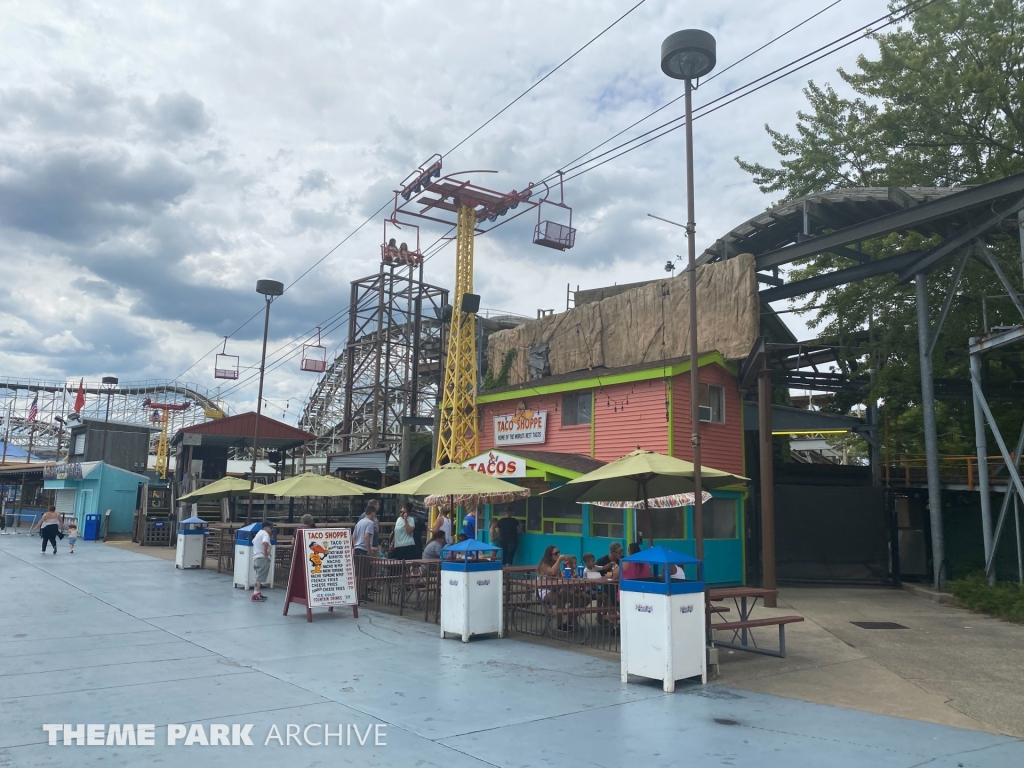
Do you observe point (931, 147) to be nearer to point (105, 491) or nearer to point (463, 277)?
point (463, 277)

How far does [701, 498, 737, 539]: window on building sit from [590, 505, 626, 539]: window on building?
1.92 metres

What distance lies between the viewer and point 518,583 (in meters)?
11.7

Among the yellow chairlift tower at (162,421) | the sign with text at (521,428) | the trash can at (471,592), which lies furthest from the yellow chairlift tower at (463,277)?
the yellow chairlift tower at (162,421)

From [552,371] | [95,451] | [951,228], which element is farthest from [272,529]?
[95,451]

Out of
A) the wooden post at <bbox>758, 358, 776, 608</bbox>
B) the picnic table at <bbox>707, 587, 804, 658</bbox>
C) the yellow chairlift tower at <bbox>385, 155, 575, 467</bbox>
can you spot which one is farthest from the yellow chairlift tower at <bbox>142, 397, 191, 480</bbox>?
the picnic table at <bbox>707, 587, 804, 658</bbox>

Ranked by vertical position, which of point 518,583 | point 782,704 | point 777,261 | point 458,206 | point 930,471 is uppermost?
point 458,206

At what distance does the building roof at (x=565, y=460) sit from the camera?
17594 millimetres

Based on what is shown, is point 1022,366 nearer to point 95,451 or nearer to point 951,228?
point 951,228

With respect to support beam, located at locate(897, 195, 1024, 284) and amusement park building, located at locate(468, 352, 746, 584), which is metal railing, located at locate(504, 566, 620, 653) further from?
support beam, located at locate(897, 195, 1024, 284)

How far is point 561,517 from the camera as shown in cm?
1905

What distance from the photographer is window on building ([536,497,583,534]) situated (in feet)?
61.1

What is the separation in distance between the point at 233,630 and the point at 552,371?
644 inches

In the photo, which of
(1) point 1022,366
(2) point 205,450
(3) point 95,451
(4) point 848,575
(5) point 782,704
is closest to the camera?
(5) point 782,704

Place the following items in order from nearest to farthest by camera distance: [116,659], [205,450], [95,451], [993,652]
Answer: [116,659]
[993,652]
[205,450]
[95,451]
